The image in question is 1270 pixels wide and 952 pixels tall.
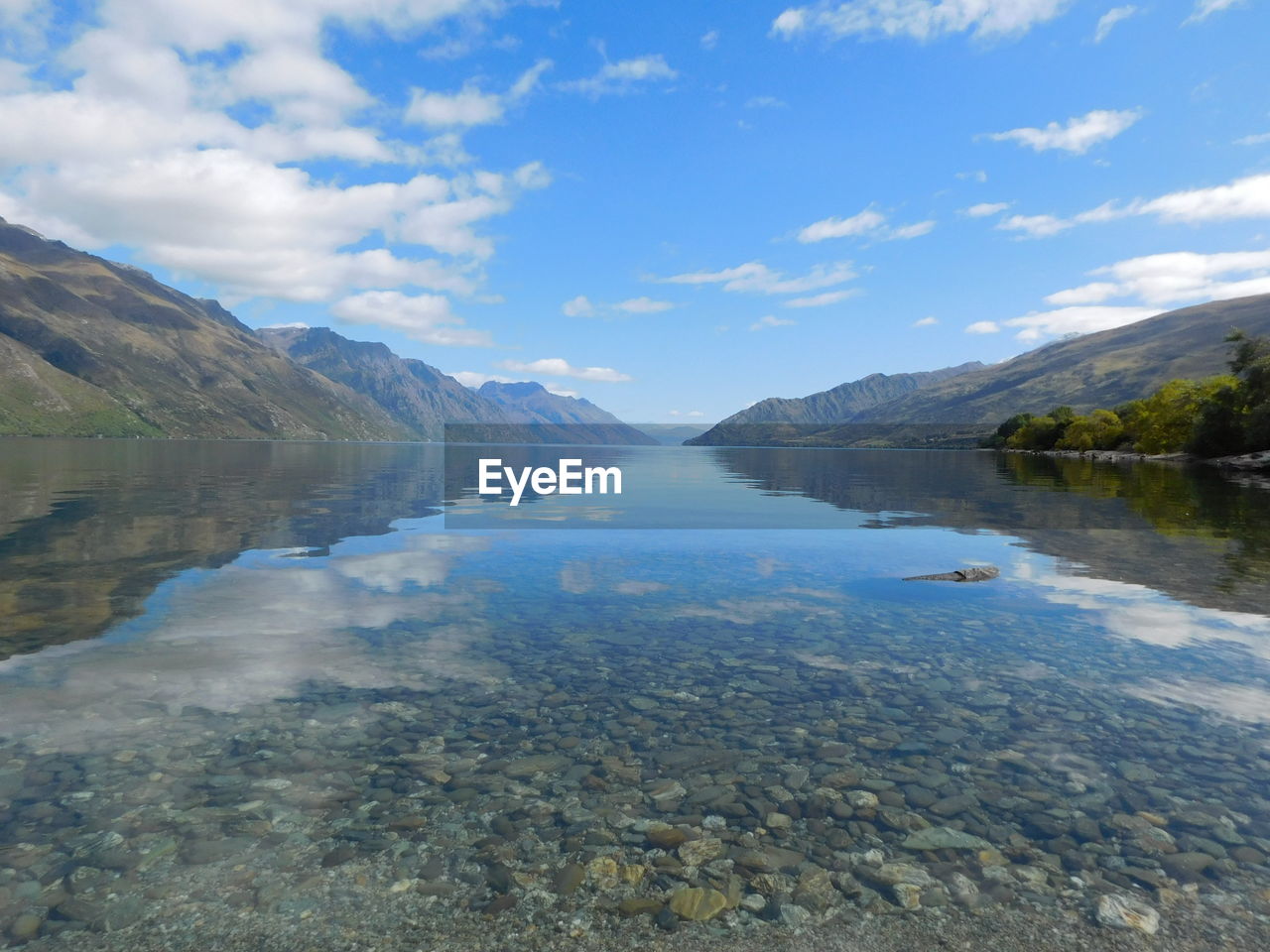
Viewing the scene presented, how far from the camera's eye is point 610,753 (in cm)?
1251

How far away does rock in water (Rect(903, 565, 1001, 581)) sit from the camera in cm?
2791

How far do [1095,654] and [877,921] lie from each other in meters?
14.0

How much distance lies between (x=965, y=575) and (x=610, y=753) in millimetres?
20832

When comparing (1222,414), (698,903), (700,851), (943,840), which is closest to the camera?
(698,903)

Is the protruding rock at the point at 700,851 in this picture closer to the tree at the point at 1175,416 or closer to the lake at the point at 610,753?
the lake at the point at 610,753

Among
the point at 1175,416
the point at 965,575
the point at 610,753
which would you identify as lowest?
the point at 610,753

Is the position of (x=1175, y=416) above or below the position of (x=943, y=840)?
above

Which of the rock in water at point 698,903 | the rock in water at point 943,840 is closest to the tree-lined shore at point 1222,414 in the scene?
the rock in water at point 943,840

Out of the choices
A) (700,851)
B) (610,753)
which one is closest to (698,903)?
(700,851)

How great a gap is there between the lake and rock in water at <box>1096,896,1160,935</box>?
0.36 ft

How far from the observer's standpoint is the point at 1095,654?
18.5 m

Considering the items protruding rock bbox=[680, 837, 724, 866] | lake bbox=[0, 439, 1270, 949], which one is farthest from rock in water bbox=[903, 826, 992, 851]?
protruding rock bbox=[680, 837, 724, 866]

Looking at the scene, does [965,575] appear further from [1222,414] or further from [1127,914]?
[1222,414]

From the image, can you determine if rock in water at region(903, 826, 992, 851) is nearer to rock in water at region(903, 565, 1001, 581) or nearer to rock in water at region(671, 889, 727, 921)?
rock in water at region(671, 889, 727, 921)
